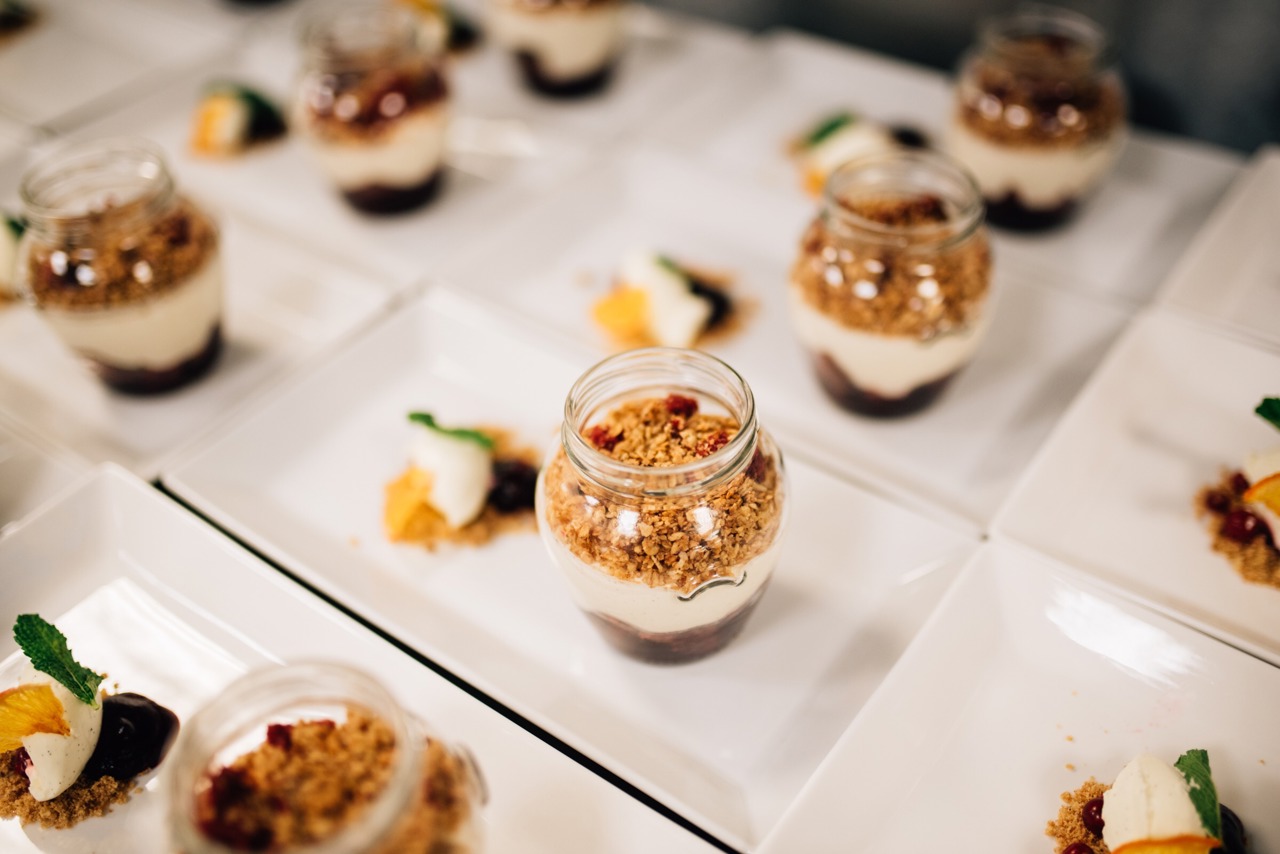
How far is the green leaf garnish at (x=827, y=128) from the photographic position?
191 centimetres

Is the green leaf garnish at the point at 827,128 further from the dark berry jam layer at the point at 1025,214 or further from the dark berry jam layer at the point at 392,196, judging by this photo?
the dark berry jam layer at the point at 392,196

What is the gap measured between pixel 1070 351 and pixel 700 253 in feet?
2.09

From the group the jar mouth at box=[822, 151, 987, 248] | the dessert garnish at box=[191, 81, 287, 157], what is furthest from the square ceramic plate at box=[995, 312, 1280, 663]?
the dessert garnish at box=[191, 81, 287, 157]

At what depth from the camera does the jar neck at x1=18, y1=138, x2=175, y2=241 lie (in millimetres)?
1350

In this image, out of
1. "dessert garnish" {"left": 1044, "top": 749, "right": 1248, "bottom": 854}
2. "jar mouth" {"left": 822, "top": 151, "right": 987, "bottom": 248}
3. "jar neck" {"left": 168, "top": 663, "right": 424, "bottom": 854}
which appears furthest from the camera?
"jar mouth" {"left": 822, "top": 151, "right": 987, "bottom": 248}

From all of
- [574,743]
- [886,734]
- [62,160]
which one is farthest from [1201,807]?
[62,160]

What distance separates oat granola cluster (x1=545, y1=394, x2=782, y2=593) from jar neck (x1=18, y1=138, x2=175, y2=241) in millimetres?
776

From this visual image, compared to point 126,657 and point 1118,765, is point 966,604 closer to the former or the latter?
point 1118,765

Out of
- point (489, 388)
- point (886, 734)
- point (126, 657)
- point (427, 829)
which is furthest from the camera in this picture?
point (489, 388)

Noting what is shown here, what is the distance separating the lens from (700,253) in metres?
1.77

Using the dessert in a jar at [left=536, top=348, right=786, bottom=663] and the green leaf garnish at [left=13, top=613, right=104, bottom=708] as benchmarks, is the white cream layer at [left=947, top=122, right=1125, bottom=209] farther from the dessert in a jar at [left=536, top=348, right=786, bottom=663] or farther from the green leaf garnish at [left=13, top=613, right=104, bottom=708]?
the green leaf garnish at [left=13, top=613, right=104, bottom=708]

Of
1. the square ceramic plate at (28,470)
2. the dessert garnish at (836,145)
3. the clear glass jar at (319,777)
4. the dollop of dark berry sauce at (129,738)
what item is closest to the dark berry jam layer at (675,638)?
the clear glass jar at (319,777)

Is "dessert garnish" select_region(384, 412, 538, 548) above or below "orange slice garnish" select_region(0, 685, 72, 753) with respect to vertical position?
below

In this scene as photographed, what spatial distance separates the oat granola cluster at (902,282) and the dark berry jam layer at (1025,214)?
430 millimetres
